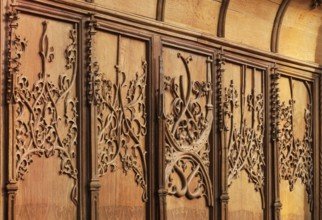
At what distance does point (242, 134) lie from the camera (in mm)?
7078

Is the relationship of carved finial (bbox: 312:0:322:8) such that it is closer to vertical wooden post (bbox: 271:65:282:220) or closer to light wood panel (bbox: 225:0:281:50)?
light wood panel (bbox: 225:0:281:50)

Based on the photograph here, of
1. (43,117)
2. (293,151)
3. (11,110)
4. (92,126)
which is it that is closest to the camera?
(11,110)

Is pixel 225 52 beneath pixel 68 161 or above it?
above

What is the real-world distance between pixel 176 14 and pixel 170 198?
4.37ft

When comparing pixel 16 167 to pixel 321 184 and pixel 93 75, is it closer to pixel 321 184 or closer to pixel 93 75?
pixel 93 75

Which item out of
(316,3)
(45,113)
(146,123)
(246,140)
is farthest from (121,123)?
(316,3)

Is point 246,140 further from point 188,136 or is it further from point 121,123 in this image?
point 121,123

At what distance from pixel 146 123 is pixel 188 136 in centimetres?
55

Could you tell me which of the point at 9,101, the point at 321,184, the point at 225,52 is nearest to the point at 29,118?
the point at 9,101

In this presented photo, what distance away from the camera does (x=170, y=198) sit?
624 centimetres

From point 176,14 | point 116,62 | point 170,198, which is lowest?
point 170,198

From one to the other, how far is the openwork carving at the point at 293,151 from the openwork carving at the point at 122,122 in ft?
6.22

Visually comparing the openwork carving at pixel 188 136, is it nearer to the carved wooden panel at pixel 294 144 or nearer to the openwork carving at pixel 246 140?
the openwork carving at pixel 246 140

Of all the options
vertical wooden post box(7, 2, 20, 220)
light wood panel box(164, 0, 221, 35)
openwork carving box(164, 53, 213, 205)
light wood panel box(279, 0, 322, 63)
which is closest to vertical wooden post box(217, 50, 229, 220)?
openwork carving box(164, 53, 213, 205)
